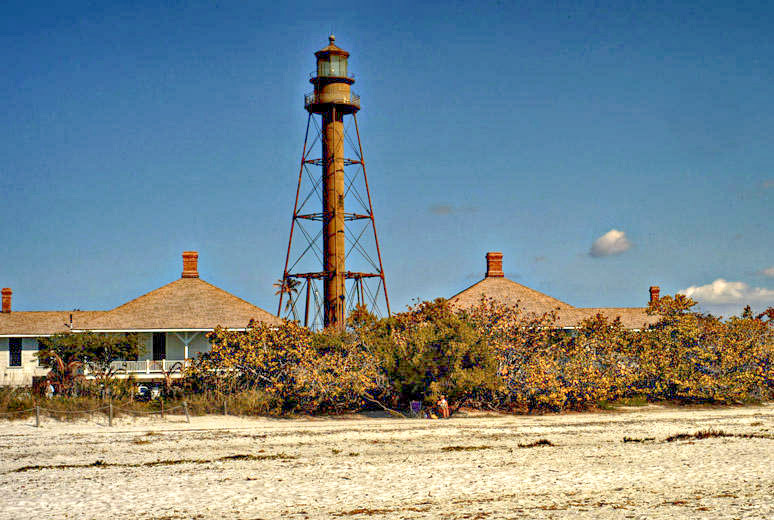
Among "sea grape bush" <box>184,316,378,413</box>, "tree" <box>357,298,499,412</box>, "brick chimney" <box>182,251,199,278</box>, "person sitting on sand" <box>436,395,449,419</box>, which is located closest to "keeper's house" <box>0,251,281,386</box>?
"brick chimney" <box>182,251,199,278</box>

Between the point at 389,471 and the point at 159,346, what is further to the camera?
the point at 159,346

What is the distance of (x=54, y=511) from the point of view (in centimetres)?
1562

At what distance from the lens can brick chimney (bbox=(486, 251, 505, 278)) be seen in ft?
160

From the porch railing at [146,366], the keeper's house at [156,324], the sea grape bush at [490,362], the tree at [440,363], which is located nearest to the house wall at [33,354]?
the keeper's house at [156,324]

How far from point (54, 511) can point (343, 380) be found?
53.9ft

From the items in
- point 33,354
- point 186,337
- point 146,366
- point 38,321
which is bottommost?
point 146,366

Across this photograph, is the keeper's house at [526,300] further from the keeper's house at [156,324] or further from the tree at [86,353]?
the tree at [86,353]

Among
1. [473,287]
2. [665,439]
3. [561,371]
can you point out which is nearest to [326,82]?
[473,287]

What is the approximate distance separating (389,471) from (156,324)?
23.1m

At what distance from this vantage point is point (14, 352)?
43.2 meters

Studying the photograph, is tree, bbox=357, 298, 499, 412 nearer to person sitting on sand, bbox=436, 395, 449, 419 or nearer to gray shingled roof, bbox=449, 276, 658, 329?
person sitting on sand, bbox=436, 395, 449, 419

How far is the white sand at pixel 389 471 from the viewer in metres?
15.5

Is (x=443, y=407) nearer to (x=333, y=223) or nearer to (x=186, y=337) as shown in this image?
(x=333, y=223)

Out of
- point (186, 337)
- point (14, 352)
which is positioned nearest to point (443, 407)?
point (186, 337)
